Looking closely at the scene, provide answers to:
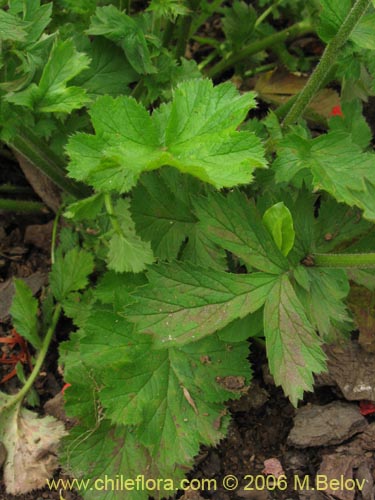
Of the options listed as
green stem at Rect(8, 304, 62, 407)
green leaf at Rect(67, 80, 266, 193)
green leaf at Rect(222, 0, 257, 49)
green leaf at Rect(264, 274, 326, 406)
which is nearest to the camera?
green leaf at Rect(67, 80, 266, 193)

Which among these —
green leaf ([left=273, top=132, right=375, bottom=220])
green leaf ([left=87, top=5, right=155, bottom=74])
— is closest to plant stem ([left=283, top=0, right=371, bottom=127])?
green leaf ([left=273, top=132, right=375, bottom=220])

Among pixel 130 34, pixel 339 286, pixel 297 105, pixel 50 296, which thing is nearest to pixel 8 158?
pixel 50 296

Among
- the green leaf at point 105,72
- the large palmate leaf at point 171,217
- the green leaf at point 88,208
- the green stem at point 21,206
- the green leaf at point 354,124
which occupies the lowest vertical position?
the green stem at point 21,206

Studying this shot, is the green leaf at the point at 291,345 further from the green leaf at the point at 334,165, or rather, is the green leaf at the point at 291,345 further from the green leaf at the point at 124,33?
the green leaf at the point at 124,33

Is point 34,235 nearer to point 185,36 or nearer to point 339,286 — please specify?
point 185,36

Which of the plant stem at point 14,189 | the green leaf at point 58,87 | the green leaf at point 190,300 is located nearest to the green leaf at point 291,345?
the green leaf at point 190,300

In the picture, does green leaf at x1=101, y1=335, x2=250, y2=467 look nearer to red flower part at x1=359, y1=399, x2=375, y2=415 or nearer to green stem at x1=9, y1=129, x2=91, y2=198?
red flower part at x1=359, y1=399, x2=375, y2=415
